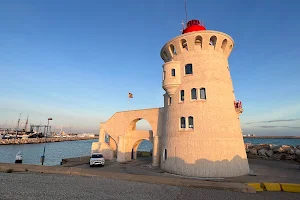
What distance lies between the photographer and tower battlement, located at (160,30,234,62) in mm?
21328

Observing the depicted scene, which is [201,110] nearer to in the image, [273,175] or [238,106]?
[238,106]

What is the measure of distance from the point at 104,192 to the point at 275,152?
1387 inches

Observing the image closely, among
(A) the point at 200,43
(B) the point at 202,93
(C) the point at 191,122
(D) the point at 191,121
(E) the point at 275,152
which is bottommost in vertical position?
(E) the point at 275,152

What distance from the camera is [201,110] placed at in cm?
2039

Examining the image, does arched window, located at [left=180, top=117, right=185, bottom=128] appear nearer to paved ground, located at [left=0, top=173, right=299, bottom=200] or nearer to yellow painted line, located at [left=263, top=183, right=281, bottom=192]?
paved ground, located at [left=0, top=173, right=299, bottom=200]

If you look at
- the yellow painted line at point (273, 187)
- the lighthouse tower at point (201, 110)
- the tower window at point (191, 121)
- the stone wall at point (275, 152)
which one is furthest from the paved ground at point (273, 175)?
the stone wall at point (275, 152)

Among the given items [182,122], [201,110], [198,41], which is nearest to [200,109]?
[201,110]

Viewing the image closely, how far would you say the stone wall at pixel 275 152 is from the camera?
100 feet

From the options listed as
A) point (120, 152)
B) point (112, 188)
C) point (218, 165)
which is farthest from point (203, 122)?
point (120, 152)

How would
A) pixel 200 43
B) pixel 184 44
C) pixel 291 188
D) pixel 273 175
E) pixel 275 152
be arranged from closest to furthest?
pixel 291 188 < pixel 273 175 < pixel 200 43 < pixel 184 44 < pixel 275 152

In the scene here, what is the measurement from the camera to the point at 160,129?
26.7m

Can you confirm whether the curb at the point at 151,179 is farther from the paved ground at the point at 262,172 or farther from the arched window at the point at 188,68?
the arched window at the point at 188,68

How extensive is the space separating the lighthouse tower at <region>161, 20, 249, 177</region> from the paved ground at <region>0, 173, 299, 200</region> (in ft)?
25.0

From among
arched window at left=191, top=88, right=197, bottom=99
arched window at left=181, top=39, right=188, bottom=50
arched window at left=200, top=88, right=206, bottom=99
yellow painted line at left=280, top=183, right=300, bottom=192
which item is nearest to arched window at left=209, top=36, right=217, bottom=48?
arched window at left=181, top=39, right=188, bottom=50
